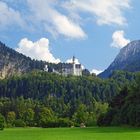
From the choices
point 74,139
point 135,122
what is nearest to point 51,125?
point 135,122

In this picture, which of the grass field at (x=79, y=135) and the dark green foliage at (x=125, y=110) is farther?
the dark green foliage at (x=125, y=110)

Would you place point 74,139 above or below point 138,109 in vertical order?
below

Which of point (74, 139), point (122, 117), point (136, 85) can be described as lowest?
point (74, 139)

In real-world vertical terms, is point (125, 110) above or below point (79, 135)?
above

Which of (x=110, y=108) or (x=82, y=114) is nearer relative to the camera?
(x=110, y=108)

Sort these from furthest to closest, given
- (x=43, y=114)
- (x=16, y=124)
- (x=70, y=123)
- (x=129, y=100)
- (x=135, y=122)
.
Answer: (x=43, y=114) < (x=16, y=124) < (x=70, y=123) < (x=129, y=100) < (x=135, y=122)

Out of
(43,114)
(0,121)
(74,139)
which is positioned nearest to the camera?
(74,139)

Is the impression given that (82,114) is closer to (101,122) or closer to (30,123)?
(30,123)

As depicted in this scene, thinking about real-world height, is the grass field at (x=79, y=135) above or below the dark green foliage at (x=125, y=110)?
below

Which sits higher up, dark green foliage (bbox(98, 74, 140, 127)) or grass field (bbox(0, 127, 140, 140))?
dark green foliage (bbox(98, 74, 140, 127))

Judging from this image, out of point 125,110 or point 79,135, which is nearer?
point 79,135

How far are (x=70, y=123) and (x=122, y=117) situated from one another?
5177 centimetres

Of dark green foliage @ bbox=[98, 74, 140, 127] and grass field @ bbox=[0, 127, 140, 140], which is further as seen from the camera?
dark green foliage @ bbox=[98, 74, 140, 127]

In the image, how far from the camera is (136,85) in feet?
374
